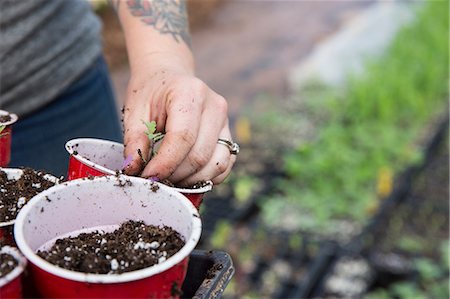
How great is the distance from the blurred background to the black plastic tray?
1.74 metres

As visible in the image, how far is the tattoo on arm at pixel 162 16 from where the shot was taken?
149 centimetres

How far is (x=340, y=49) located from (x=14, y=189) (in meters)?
4.07

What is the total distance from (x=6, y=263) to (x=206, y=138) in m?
0.44

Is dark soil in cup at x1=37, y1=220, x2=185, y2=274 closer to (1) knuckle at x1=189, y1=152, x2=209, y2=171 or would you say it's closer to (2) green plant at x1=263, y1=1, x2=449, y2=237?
(1) knuckle at x1=189, y1=152, x2=209, y2=171

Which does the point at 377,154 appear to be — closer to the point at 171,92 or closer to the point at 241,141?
the point at 241,141

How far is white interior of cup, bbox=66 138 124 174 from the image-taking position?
1.16m

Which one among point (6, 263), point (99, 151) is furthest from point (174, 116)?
point (6, 263)

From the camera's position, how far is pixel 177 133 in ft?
3.74

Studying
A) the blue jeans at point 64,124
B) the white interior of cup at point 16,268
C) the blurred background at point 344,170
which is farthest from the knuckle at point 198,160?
the blurred background at point 344,170

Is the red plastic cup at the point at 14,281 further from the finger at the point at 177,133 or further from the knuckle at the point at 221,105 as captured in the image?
the knuckle at the point at 221,105

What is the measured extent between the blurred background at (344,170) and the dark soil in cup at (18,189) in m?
1.82

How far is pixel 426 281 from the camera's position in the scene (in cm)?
291

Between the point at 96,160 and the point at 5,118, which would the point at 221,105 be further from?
the point at 5,118

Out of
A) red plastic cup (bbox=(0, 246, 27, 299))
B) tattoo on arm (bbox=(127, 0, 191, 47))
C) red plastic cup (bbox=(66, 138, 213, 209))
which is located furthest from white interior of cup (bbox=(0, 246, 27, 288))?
tattoo on arm (bbox=(127, 0, 191, 47))
